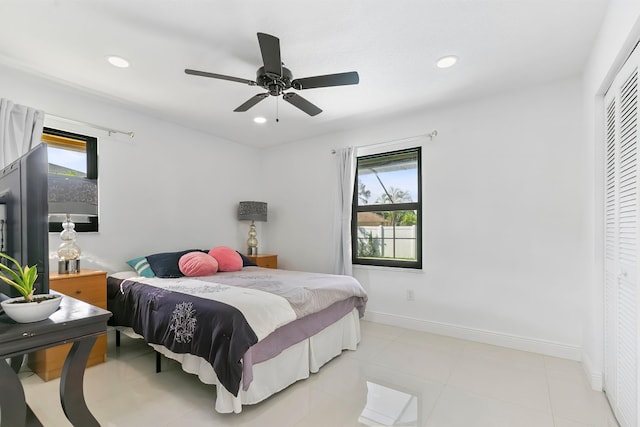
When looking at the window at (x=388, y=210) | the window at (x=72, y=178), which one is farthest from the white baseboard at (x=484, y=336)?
the window at (x=72, y=178)

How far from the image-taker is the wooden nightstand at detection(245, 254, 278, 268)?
4.18 metres

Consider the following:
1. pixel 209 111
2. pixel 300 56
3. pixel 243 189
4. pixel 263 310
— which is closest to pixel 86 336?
pixel 263 310

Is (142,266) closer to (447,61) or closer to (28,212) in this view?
(28,212)

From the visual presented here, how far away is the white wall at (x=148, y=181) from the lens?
9.68 ft

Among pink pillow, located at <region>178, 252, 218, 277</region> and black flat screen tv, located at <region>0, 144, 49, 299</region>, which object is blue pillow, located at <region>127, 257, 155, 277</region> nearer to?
pink pillow, located at <region>178, 252, 218, 277</region>

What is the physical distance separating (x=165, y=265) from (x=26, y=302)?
1999 mm

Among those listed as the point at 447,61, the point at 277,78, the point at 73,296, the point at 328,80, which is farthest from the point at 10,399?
the point at 447,61

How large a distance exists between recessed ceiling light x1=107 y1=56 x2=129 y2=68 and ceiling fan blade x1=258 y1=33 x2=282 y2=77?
124 cm

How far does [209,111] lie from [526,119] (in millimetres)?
3204

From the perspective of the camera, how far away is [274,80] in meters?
2.16

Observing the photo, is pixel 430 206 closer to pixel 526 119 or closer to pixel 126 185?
pixel 526 119

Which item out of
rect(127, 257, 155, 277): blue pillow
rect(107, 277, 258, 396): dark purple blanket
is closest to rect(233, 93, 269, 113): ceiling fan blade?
rect(107, 277, 258, 396): dark purple blanket

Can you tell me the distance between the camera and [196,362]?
2.08 metres

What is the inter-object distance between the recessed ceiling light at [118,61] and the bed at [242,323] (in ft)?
5.90
